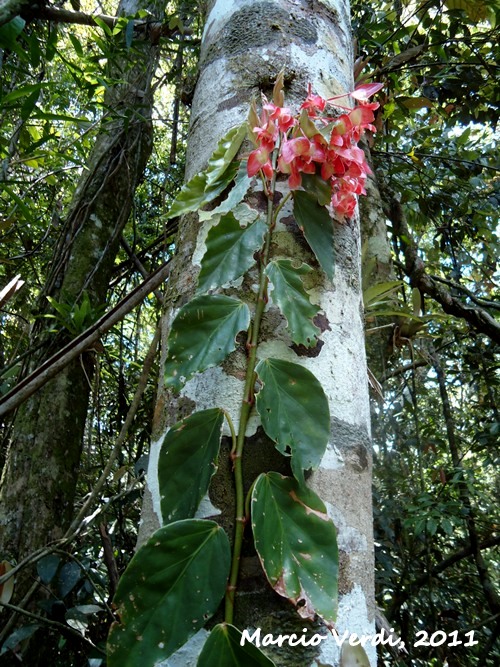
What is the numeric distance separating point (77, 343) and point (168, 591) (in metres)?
0.77

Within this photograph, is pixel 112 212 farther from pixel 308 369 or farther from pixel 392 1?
pixel 308 369

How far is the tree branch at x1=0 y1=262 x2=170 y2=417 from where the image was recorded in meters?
1.03

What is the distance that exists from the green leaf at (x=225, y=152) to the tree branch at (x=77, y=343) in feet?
1.47

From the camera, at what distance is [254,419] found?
51cm

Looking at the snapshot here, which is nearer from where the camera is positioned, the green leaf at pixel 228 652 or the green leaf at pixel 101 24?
the green leaf at pixel 228 652

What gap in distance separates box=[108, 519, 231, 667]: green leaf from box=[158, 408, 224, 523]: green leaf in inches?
1.0

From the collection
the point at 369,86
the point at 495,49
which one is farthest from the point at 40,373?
the point at 495,49

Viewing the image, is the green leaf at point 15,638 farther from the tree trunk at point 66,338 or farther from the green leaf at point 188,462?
the green leaf at point 188,462

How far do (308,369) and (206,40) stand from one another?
577mm

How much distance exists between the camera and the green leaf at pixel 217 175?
62 centimetres

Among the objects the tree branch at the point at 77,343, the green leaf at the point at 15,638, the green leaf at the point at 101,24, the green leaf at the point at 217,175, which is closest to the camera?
the green leaf at the point at 217,175

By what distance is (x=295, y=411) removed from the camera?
1.61 feet

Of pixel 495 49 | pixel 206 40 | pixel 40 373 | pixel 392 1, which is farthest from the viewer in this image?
pixel 392 1

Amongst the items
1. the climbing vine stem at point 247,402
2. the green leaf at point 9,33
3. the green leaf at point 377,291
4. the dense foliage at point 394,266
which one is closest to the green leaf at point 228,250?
the climbing vine stem at point 247,402
